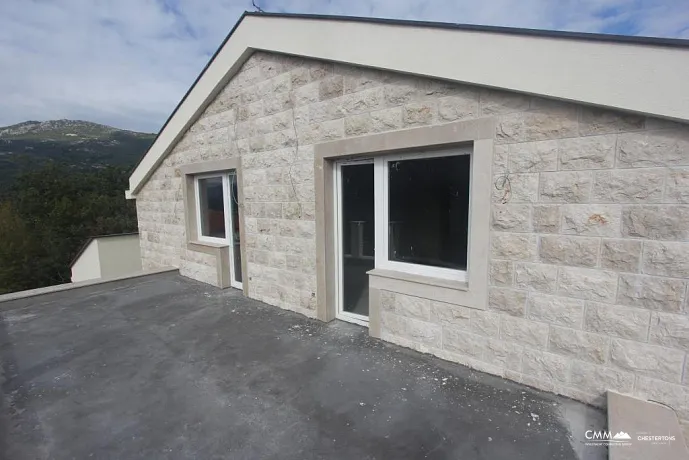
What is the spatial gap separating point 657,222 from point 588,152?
64cm

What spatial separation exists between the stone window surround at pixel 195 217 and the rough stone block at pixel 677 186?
190 inches

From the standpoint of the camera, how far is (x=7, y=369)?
315 cm

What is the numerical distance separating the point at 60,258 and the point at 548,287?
42904 mm

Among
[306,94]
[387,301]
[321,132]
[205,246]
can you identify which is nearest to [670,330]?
[387,301]

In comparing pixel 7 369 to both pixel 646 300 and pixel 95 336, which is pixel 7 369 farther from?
pixel 646 300

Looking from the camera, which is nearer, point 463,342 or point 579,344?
point 579,344

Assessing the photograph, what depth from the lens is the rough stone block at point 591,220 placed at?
2211 millimetres

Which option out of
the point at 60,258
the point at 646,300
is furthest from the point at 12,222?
the point at 646,300

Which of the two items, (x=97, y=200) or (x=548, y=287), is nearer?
(x=548, y=287)

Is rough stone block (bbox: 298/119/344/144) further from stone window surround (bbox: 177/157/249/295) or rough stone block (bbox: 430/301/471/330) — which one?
rough stone block (bbox: 430/301/471/330)

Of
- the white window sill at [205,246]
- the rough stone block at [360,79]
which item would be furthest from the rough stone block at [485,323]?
the white window sill at [205,246]

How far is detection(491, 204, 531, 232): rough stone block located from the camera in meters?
2.54

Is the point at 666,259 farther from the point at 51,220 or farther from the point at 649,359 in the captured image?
the point at 51,220

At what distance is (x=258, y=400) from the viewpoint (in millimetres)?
2574
